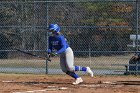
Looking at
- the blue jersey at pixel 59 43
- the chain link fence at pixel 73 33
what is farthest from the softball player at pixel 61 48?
the chain link fence at pixel 73 33

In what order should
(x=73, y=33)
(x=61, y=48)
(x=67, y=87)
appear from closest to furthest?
(x=67, y=87) < (x=61, y=48) < (x=73, y=33)

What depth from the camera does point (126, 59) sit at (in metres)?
24.3

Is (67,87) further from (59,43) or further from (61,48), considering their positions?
(59,43)

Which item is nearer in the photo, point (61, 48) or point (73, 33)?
point (61, 48)

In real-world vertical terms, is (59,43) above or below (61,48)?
above

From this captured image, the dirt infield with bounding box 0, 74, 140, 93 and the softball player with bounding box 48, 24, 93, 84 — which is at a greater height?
the softball player with bounding box 48, 24, 93, 84

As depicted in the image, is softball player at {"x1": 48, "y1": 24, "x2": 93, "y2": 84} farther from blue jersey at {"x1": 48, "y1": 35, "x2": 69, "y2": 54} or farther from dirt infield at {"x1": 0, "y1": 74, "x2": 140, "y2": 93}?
dirt infield at {"x1": 0, "y1": 74, "x2": 140, "y2": 93}

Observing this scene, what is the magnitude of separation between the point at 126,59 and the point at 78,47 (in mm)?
2580

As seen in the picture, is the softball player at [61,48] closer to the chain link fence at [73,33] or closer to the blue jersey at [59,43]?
the blue jersey at [59,43]

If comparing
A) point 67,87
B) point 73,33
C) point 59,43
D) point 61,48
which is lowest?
point 67,87

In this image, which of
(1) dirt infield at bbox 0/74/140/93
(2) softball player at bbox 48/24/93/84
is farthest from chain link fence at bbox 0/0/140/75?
(2) softball player at bbox 48/24/93/84

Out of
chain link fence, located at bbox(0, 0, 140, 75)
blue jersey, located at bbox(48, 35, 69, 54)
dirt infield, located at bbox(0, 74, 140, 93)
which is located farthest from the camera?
chain link fence, located at bbox(0, 0, 140, 75)

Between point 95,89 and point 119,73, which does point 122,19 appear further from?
point 95,89

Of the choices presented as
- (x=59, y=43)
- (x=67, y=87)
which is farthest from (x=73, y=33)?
(x=67, y=87)
